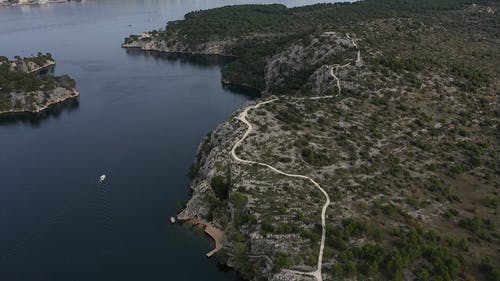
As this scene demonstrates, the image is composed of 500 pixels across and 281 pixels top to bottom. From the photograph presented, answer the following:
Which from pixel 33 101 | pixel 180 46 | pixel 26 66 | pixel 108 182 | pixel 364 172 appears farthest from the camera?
pixel 180 46

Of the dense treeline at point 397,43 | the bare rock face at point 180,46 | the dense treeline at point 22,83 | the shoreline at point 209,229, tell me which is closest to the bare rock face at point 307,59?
the dense treeline at point 397,43

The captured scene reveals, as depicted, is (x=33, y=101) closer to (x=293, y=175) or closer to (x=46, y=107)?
(x=46, y=107)

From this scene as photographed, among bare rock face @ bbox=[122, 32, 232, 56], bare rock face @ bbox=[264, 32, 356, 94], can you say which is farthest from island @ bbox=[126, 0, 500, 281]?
bare rock face @ bbox=[122, 32, 232, 56]

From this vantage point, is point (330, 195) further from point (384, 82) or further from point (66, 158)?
point (66, 158)

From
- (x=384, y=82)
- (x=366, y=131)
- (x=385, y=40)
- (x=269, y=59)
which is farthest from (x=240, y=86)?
(x=366, y=131)

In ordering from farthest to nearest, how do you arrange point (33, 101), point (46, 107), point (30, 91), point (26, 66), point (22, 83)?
point (26, 66), point (22, 83), point (30, 91), point (46, 107), point (33, 101)

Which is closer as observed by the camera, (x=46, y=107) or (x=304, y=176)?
(x=304, y=176)

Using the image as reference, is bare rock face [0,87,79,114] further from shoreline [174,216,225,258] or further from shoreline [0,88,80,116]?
shoreline [174,216,225,258]

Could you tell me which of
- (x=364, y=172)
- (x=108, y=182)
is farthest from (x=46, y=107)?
(x=364, y=172)
